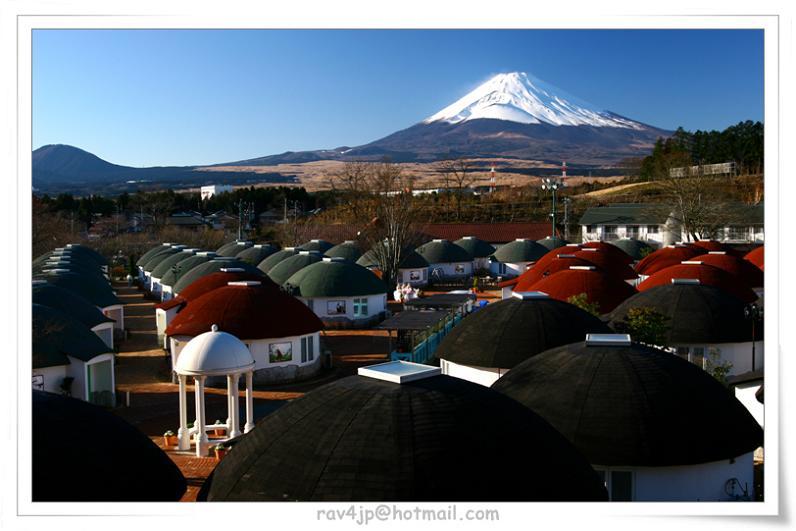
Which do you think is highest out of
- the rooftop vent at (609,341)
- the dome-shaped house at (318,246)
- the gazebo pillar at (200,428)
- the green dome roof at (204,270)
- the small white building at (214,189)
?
the small white building at (214,189)

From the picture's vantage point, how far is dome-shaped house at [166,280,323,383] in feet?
104

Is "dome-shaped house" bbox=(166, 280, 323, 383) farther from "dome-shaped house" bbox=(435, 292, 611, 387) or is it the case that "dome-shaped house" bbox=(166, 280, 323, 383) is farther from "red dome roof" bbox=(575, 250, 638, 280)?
"red dome roof" bbox=(575, 250, 638, 280)

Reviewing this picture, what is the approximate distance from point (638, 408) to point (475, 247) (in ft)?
191

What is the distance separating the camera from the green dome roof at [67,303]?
32.0 meters

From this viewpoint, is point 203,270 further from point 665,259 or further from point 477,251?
point 477,251

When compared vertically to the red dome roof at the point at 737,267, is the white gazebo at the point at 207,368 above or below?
below

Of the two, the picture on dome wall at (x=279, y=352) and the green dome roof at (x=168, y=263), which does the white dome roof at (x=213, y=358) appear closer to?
the picture on dome wall at (x=279, y=352)

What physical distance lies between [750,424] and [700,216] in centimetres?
5886

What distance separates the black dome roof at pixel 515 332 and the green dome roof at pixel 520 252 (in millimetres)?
43190

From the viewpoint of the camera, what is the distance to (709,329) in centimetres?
2895

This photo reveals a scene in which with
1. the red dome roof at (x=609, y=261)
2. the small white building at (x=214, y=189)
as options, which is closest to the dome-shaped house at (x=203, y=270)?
the red dome roof at (x=609, y=261)

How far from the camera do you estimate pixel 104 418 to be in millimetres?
13656

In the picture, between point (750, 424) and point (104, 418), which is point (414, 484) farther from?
point (750, 424)
